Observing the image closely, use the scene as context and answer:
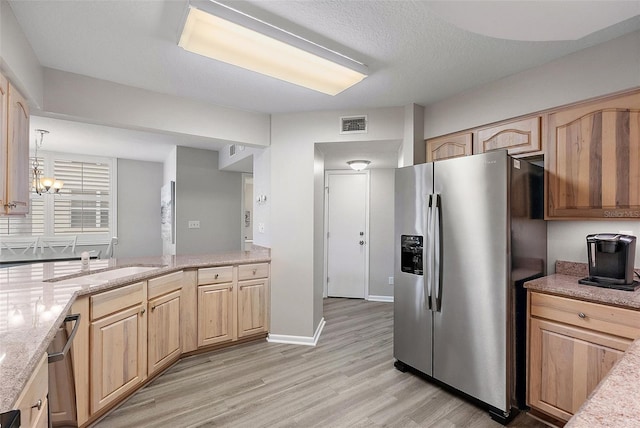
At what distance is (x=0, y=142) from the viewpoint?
62.2 inches

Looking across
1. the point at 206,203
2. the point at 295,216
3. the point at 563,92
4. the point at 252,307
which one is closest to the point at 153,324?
the point at 252,307

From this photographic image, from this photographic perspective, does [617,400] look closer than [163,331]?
Yes

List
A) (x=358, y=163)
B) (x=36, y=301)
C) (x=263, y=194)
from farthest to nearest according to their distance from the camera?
(x=358, y=163) → (x=263, y=194) → (x=36, y=301)

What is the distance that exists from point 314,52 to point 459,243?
167cm

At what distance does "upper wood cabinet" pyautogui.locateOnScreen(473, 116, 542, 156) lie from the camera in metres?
2.28

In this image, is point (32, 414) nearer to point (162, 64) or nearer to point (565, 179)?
point (162, 64)

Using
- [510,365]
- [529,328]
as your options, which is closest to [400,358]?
[510,365]

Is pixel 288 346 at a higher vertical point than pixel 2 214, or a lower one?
lower

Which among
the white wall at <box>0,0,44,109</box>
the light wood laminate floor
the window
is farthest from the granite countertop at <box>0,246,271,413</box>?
the window

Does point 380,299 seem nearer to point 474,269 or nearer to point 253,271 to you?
point 253,271

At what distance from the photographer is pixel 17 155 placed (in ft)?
5.91

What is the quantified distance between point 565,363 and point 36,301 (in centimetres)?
300

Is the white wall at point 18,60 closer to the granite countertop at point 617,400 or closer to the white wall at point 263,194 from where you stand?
the white wall at point 263,194

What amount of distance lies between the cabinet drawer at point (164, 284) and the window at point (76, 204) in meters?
4.13
